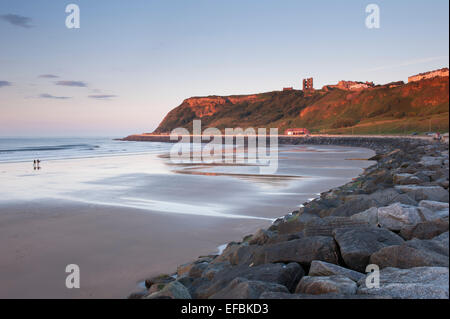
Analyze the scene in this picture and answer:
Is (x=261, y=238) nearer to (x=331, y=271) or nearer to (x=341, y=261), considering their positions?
(x=341, y=261)

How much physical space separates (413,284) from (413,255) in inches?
28.6

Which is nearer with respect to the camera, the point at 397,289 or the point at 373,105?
Result: the point at 397,289

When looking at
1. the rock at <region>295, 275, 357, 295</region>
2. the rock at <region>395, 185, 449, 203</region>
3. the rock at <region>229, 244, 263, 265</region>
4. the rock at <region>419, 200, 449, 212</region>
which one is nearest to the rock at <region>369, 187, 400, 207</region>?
the rock at <region>395, 185, 449, 203</region>

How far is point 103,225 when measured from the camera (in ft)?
29.1

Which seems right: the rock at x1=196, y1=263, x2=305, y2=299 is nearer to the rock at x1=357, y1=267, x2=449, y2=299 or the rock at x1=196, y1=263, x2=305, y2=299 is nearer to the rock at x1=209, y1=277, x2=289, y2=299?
the rock at x1=209, y1=277, x2=289, y2=299

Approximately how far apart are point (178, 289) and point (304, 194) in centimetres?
982

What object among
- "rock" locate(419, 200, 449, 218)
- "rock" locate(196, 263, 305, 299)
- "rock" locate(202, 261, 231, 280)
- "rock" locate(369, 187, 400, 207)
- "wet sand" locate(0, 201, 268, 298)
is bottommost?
"wet sand" locate(0, 201, 268, 298)

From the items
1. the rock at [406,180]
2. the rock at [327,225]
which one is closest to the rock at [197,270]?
the rock at [327,225]

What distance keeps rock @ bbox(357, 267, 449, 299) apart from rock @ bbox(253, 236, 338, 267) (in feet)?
2.65

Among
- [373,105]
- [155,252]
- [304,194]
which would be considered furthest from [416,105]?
[155,252]

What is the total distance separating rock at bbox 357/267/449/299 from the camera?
9.69 ft

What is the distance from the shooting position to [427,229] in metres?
4.75

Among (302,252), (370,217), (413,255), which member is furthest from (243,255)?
(413,255)
